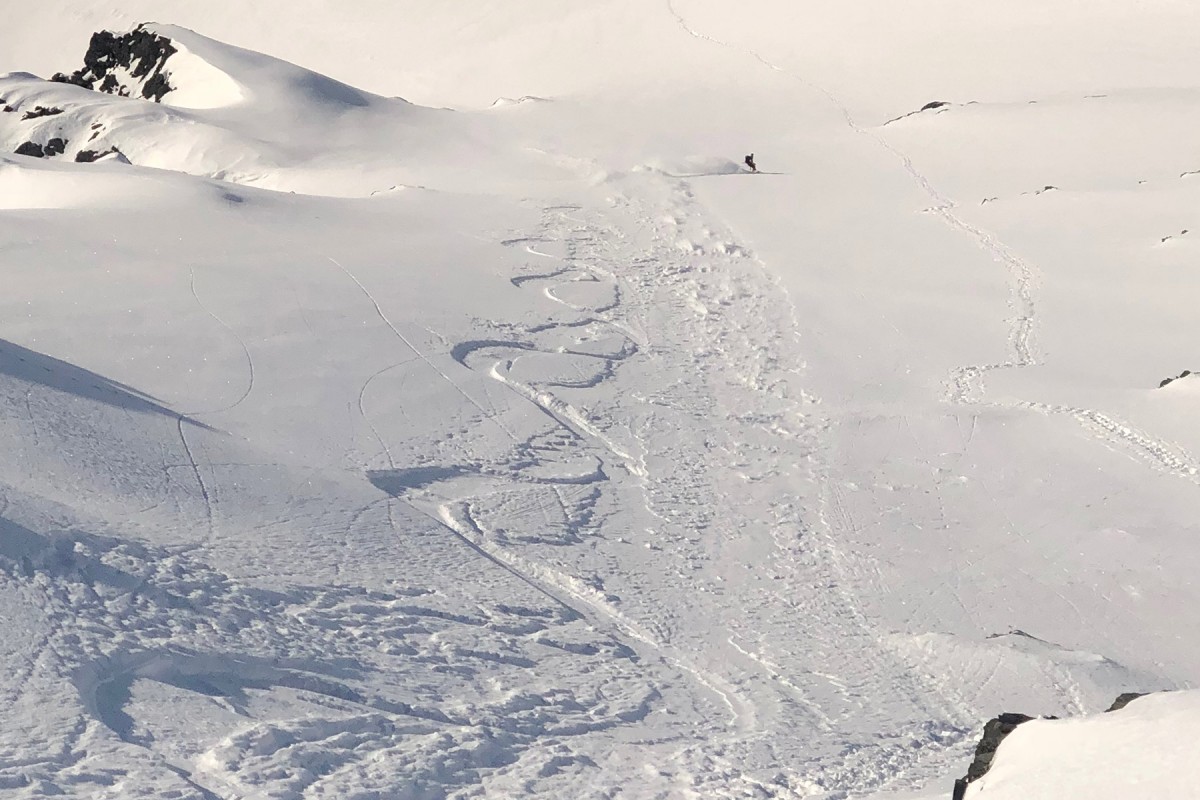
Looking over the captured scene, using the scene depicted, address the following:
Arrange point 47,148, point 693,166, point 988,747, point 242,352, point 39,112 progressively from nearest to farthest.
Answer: point 988,747 < point 242,352 < point 693,166 < point 47,148 < point 39,112

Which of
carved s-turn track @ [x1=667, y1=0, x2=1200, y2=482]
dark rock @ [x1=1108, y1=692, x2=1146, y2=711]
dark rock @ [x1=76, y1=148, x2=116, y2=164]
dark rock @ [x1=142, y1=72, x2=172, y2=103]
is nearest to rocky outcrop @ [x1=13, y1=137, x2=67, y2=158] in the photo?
A: dark rock @ [x1=76, y1=148, x2=116, y2=164]

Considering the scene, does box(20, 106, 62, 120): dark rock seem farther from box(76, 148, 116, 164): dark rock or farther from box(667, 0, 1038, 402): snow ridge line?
box(667, 0, 1038, 402): snow ridge line

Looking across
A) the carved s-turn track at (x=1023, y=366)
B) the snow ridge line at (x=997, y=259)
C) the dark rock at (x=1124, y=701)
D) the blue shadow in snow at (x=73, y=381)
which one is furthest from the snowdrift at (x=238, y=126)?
the dark rock at (x=1124, y=701)

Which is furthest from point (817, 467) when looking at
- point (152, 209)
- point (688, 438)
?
point (152, 209)

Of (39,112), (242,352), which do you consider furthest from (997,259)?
(39,112)

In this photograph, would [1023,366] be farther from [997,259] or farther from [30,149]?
[30,149]

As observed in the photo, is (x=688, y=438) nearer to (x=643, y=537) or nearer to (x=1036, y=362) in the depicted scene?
(x=643, y=537)

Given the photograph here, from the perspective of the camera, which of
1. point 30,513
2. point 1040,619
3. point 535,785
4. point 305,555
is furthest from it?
point 1040,619
